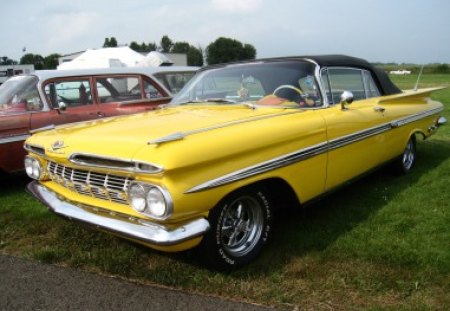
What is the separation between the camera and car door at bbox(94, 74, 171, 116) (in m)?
6.31

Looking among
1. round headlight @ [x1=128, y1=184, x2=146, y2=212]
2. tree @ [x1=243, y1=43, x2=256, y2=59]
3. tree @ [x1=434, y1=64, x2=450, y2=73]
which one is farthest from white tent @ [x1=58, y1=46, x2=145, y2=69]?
tree @ [x1=243, y1=43, x2=256, y2=59]

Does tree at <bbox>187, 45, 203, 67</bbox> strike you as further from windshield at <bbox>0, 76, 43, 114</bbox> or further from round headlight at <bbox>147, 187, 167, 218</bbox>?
round headlight at <bbox>147, 187, 167, 218</bbox>

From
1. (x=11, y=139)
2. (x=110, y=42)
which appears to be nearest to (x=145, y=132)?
(x=11, y=139)

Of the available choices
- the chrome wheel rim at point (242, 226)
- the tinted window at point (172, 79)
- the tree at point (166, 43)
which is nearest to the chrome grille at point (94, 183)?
the chrome wheel rim at point (242, 226)

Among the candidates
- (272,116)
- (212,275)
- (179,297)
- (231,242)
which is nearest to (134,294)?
(179,297)

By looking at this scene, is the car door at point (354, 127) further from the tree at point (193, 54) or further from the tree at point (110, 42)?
the tree at point (110, 42)

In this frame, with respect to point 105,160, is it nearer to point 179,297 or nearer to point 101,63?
point 179,297

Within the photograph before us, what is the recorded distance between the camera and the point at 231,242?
10.6 feet

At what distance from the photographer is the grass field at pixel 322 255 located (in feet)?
9.34

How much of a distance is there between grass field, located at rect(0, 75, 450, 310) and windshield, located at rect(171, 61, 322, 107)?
1042 mm

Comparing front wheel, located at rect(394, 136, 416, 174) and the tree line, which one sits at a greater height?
the tree line

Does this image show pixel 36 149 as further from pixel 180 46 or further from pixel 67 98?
pixel 180 46

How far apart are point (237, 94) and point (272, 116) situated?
2.39ft

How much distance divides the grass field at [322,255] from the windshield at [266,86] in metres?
1.04
